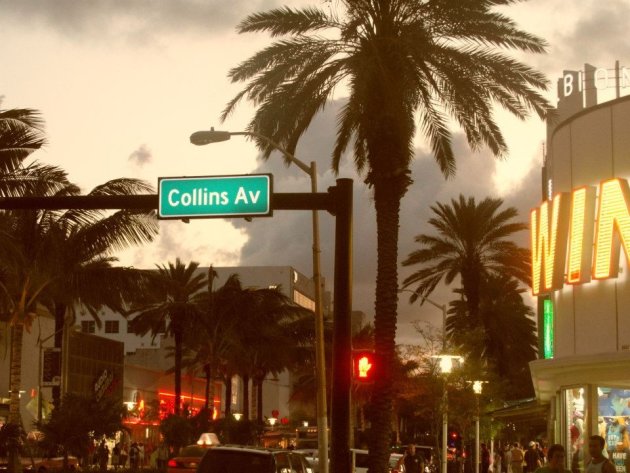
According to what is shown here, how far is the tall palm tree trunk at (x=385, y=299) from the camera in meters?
24.4

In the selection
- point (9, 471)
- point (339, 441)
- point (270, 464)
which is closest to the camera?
point (339, 441)

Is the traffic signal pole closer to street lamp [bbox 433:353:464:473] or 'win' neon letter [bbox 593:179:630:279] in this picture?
'win' neon letter [bbox 593:179:630:279]

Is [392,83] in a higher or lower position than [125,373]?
higher

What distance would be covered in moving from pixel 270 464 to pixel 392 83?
9539mm

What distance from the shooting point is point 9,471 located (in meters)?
27.4

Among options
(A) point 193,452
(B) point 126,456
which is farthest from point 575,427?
(B) point 126,456

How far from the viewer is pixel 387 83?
22359 millimetres

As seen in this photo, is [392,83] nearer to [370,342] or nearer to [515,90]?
[515,90]

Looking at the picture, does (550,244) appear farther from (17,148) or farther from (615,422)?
(17,148)

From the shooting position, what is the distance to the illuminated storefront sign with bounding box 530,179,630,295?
21844 millimetres

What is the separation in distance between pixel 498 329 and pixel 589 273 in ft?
126

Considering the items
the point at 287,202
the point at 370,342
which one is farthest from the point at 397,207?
the point at 370,342

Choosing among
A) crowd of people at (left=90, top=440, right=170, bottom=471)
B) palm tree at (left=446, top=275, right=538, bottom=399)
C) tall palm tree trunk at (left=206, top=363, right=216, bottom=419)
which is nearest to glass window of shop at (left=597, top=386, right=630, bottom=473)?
palm tree at (left=446, top=275, right=538, bottom=399)

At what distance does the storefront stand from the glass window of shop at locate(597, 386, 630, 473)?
24 millimetres
